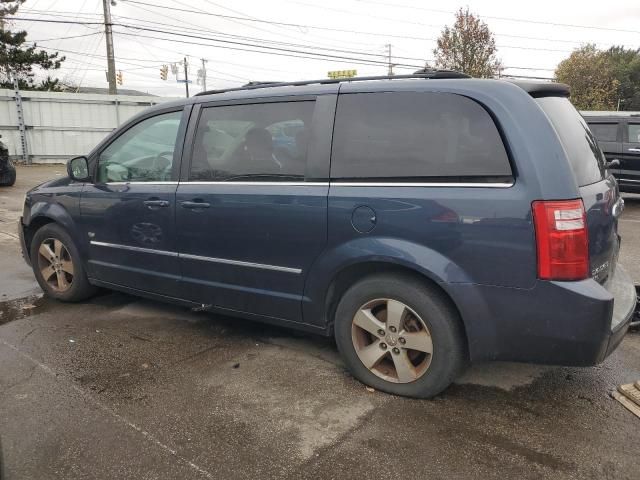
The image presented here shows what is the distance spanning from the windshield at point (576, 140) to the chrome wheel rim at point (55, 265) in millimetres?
3974

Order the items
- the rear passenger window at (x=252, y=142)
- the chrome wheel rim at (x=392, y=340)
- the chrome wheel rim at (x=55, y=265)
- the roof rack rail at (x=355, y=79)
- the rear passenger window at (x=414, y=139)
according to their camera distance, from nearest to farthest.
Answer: the rear passenger window at (x=414, y=139), the chrome wheel rim at (x=392, y=340), the roof rack rail at (x=355, y=79), the rear passenger window at (x=252, y=142), the chrome wheel rim at (x=55, y=265)

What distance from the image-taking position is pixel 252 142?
3473 mm

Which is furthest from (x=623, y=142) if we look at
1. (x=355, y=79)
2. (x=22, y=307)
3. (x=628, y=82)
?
(x=628, y=82)

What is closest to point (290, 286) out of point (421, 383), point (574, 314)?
point (421, 383)

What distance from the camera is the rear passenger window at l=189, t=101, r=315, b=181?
10.7 feet

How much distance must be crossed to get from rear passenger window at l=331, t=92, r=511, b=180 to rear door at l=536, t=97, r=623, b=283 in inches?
15.0

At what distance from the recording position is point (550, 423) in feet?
9.07

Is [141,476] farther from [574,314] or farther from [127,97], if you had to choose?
[127,97]

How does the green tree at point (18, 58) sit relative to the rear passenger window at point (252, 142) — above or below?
above

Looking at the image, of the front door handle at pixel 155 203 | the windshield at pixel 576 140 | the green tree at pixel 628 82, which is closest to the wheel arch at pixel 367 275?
the windshield at pixel 576 140

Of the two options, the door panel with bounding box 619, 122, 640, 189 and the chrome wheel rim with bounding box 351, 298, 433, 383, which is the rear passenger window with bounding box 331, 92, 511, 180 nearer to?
the chrome wheel rim with bounding box 351, 298, 433, 383

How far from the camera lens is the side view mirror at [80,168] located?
4.34 meters

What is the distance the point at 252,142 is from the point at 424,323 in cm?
164

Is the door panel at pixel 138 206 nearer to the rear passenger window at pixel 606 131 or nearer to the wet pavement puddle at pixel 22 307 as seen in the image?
the wet pavement puddle at pixel 22 307
